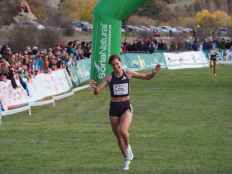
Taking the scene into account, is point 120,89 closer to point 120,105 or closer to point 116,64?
point 120,105

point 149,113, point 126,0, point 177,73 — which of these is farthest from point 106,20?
point 177,73

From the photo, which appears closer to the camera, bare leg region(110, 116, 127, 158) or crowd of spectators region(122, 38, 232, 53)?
bare leg region(110, 116, 127, 158)

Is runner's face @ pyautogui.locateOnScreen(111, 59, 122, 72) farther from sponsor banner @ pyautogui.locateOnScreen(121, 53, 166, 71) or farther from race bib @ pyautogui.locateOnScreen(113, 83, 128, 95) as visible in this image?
sponsor banner @ pyautogui.locateOnScreen(121, 53, 166, 71)

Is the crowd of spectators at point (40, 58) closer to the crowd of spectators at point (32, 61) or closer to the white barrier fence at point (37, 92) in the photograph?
the crowd of spectators at point (32, 61)

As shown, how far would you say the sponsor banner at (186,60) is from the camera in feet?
178

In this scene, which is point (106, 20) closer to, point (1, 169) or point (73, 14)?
point (1, 169)

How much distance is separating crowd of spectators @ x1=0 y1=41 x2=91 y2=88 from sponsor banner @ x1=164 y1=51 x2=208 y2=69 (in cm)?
1044

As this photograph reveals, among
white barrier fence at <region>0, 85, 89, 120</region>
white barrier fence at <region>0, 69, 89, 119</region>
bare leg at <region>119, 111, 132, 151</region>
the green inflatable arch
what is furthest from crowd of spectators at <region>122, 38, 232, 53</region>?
bare leg at <region>119, 111, 132, 151</region>

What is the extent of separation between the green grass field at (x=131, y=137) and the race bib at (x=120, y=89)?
48.6 inches

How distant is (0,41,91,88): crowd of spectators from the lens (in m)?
26.8

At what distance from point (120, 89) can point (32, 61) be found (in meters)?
17.1

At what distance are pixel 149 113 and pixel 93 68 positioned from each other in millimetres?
4538

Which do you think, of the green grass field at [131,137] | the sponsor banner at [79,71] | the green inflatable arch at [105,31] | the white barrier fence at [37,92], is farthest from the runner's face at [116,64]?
the sponsor banner at [79,71]

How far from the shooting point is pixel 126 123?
15.6 metres
